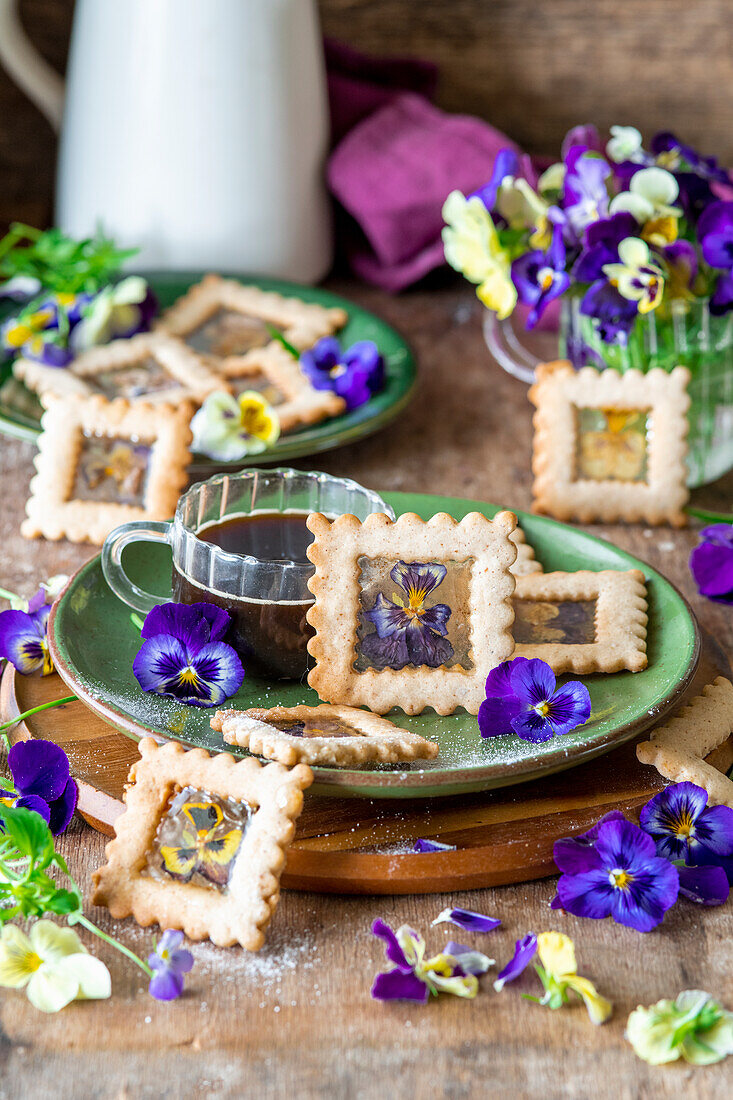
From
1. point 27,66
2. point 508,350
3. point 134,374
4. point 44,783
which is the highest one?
point 27,66

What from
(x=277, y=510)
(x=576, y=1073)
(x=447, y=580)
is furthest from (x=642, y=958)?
(x=277, y=510)

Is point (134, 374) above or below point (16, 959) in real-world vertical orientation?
below

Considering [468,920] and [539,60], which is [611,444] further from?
[539,60]

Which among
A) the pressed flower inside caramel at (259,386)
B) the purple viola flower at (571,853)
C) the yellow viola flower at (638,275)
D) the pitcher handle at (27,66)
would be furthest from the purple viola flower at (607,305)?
the pitcher handle at (27,66)

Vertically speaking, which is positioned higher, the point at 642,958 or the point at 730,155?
the point at 642,958

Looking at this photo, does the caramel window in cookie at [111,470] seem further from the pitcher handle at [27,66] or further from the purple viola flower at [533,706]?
the pitcher handle at [27,66]

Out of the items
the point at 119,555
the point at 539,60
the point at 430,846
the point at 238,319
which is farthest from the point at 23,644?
the point at 539,60

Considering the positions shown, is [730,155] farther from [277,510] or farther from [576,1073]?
[576,1073]
